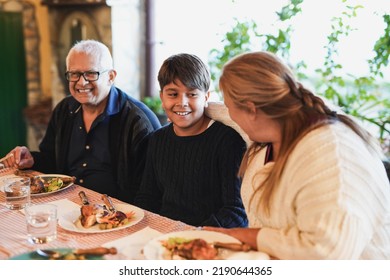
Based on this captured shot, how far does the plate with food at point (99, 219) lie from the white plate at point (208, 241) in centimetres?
19

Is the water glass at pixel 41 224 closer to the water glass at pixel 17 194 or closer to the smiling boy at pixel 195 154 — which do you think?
the water glass at pixel 17 194

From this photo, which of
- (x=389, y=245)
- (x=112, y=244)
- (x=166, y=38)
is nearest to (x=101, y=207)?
(x=112, y=244)

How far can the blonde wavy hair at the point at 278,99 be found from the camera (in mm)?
1203

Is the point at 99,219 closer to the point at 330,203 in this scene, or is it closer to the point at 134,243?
the point at 134,243

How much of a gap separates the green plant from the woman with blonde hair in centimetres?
258

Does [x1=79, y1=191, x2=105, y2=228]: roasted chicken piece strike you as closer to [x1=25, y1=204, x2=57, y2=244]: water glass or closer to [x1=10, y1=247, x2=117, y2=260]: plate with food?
[x1=25, y1=204, x2=57, y2=244]: water glass

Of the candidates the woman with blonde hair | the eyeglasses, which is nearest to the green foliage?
the eyeglasses

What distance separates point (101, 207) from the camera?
4.98ft

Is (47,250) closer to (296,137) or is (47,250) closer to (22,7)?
(296,137)

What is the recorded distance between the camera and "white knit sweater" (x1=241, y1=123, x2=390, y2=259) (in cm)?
107

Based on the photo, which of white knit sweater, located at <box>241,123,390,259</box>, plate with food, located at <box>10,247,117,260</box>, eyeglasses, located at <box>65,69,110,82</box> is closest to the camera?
white knit sweater, located at <box>241,123,390,259</box>

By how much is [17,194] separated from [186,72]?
0.73 metres

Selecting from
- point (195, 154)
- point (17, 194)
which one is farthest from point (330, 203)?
point (17, 194)

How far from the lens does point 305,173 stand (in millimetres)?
1145
